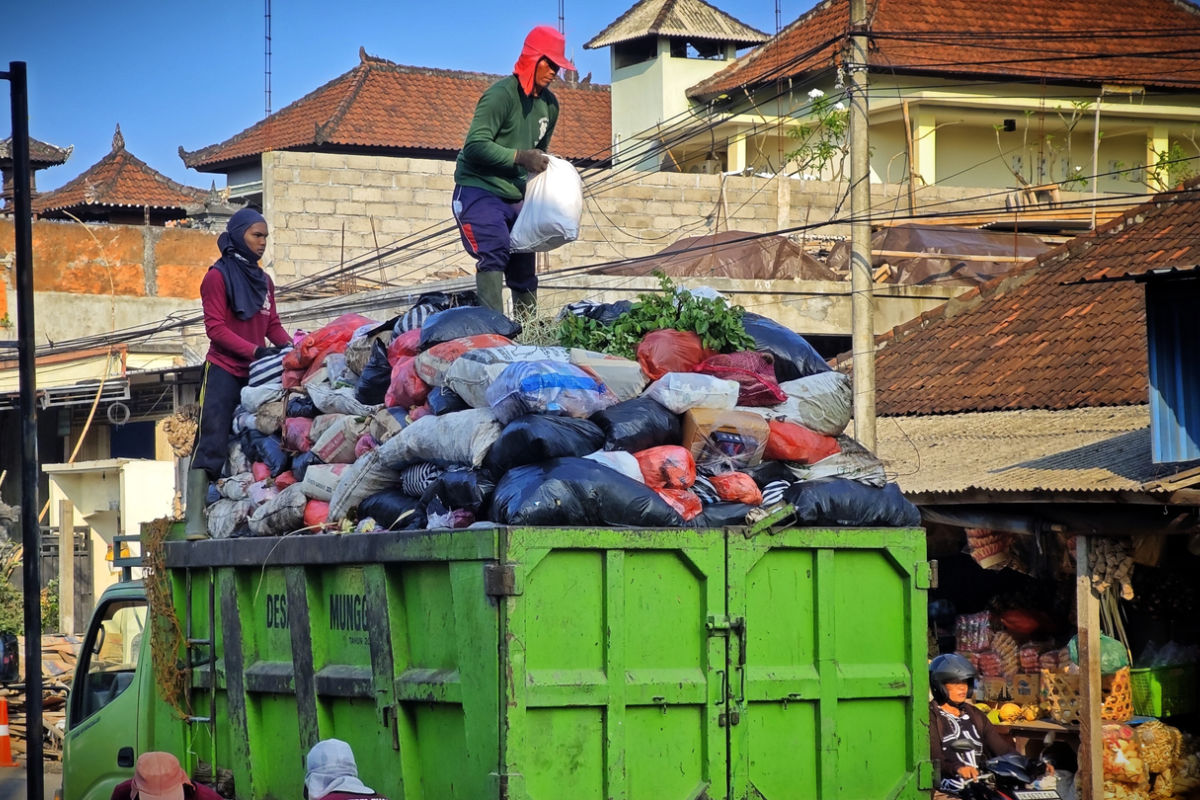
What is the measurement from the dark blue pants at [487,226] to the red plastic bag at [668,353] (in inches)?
60.9

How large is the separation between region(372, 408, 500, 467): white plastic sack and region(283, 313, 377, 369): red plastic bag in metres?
1.23

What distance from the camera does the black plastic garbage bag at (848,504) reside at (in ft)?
18.2

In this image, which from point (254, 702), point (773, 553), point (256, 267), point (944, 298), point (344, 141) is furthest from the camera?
point (344, 141)

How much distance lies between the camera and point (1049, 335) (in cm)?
1323

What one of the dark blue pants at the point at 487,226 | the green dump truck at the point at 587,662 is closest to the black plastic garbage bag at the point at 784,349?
the green dump truck at the point at 587,662

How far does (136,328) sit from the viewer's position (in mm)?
29000

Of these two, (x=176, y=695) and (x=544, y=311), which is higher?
(x=544, y=311)

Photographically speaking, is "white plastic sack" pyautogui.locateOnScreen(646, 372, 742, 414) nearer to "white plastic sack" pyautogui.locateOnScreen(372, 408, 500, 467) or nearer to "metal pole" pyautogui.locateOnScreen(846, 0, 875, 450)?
→ "white plastic sack" pyautogui.locateOnScreen(372, 408, 500, 467)

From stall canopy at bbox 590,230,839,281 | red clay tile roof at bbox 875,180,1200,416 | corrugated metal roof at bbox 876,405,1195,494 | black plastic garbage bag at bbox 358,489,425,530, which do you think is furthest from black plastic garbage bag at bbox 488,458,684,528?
stall canopy at bbox 590,230,839,281

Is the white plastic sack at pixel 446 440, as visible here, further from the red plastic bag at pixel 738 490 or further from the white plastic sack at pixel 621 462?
the red plastic bag at pixel 738 490

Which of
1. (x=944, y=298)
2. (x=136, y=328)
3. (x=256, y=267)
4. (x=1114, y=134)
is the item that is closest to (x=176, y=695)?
(x=256, y=267)

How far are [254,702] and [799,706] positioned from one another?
2206mm

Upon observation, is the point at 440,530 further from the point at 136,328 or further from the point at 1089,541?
the point at 136,328

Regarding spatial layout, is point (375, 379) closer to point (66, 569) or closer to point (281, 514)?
point (281, 514)
